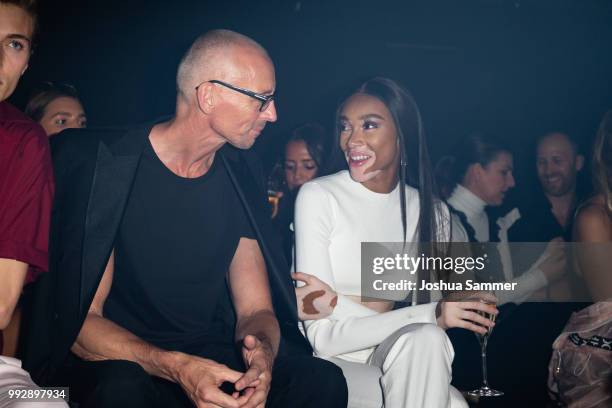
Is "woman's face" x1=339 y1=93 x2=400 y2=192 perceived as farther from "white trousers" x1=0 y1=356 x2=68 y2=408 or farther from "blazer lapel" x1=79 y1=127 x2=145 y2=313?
"white trousers" x1=0 y1=356 x2=68 y2=408

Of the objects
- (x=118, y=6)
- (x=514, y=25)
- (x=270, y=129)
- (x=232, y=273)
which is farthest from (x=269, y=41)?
(x=232, y=273)

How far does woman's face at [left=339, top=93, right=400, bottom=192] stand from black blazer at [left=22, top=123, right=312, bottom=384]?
68 cm

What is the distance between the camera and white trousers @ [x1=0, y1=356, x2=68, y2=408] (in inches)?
52.8

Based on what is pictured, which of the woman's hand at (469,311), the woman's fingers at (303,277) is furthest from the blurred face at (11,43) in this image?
the woman's hand at (469,311)

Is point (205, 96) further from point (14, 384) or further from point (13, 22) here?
point (14, 384)

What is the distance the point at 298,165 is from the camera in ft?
13.9

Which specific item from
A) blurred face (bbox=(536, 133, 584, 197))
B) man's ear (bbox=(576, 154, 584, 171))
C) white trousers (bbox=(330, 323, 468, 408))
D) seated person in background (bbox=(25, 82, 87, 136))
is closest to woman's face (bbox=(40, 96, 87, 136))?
seated person in background (bbox=(25, 82, 87, 136))

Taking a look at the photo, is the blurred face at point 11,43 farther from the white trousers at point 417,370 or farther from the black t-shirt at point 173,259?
the white trousers at point 417,370

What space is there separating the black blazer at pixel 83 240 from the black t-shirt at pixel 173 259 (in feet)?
0.37

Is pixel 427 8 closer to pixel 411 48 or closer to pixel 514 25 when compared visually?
pixel 411 48

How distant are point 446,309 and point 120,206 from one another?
3.80ft

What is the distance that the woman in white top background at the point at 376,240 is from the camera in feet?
6.20

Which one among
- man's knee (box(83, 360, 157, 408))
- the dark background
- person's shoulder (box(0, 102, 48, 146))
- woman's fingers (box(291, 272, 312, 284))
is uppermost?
the dark background

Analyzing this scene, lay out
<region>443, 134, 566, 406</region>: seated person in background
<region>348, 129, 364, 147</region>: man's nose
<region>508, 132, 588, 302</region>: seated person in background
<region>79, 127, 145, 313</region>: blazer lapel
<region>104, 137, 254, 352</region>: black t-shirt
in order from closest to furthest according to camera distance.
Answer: <region>79, 127, 145, 313</region>: blazer lapel < <region>104, 137, 254, 352</region>: black t-shirt < <region>348, 129, 364, 147</region>: man's nose < <region>443, 134, 566, 406</region>: seated person in background < <region>508, 132, 588, 302</region>: seated person in background
